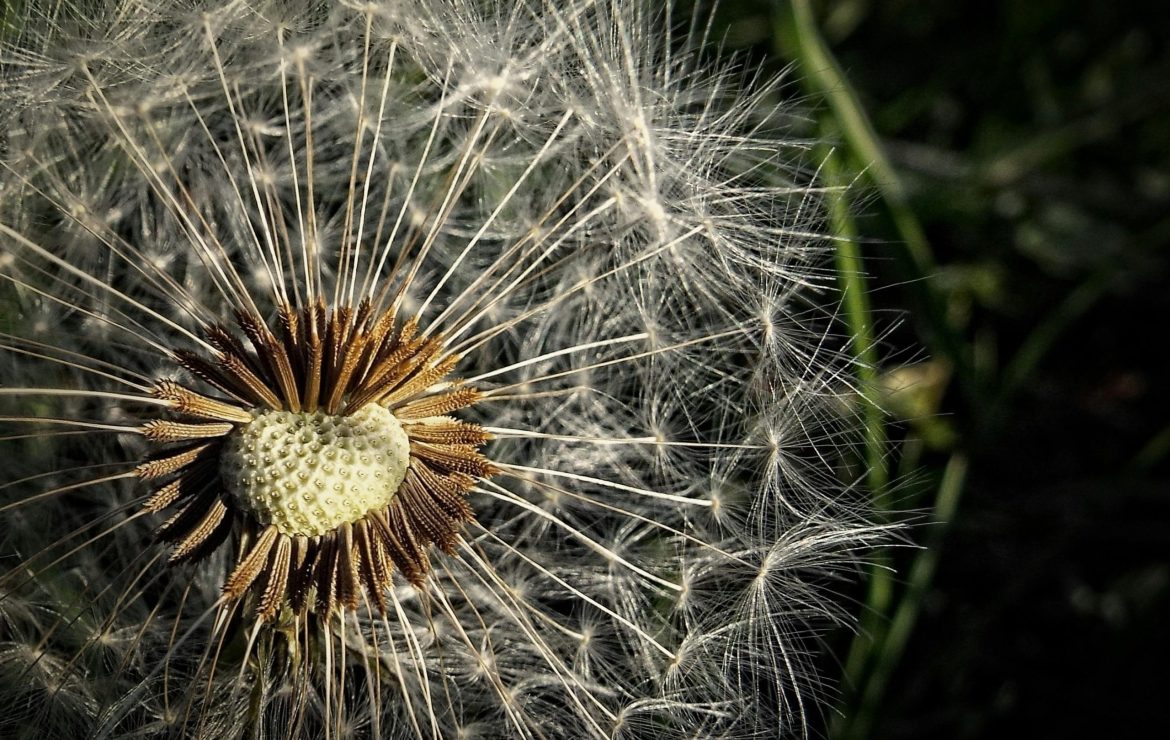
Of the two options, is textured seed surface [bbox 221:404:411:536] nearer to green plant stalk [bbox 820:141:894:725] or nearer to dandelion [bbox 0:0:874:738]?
dandelion [bbox 0:0:874:738]

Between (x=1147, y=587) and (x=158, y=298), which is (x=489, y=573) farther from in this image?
(x=1147, y=587)

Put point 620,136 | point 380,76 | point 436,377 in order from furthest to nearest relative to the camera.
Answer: point 380,76 < point 620,136 < point 436,377

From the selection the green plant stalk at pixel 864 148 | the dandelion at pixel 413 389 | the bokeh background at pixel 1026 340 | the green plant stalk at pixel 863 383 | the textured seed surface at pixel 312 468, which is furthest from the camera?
the bokeh background at pixel 1026 340

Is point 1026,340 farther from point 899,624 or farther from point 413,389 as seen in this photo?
point 413,389

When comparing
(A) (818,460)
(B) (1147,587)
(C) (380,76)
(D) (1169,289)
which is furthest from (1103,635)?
(C) (380,76)

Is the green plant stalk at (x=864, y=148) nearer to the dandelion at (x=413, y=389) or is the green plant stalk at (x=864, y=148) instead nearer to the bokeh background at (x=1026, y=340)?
the bokeh background at (x=1026, y=340)

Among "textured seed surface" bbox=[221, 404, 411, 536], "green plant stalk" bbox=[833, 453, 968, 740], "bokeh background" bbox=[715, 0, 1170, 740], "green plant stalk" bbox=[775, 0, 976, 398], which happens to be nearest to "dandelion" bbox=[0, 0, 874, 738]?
"textured seed surface" bbox=[221, 404, 411, 536]

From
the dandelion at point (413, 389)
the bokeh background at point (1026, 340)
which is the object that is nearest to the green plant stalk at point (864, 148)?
the bokeh background at point (1026, 340)

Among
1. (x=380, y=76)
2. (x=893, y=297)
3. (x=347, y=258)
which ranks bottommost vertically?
(x=893, y=297)
